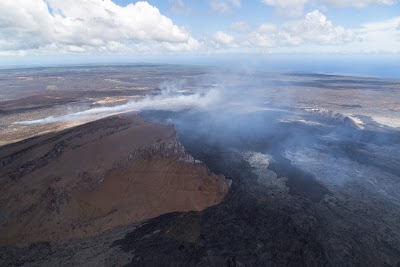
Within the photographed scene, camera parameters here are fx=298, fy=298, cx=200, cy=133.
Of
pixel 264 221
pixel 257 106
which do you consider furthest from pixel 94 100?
pixel 264 221

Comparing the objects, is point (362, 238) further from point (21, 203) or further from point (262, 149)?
point (21, 203)

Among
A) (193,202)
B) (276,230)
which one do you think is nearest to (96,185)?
(193,202)

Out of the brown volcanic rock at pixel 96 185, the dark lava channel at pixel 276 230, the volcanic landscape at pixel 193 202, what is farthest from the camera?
the brown volcanic rock at pixel 96 185

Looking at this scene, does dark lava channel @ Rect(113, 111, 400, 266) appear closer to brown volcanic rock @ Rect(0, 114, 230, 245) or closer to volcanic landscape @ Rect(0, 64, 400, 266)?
volcanic landscape @ Rect(0, 64, 400, 266)

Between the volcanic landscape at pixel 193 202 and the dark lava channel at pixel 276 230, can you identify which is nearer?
the dark lava channel at pixel 276 230

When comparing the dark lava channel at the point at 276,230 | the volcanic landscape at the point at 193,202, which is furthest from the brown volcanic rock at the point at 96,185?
the dark lava channel at the point at 276,230

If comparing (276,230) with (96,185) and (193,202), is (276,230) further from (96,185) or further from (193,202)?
(96,185)

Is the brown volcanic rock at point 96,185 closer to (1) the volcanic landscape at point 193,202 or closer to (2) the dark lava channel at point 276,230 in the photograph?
(1) the volcanic landscape at point 193,202

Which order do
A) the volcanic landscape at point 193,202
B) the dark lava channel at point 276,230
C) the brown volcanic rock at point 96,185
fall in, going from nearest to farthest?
the dark lava channel at point 276,230 → the volcanic landscape at point 193,202 → the brown volcanic rock at point 96,185

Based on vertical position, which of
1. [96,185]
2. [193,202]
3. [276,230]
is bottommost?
[193,202]
